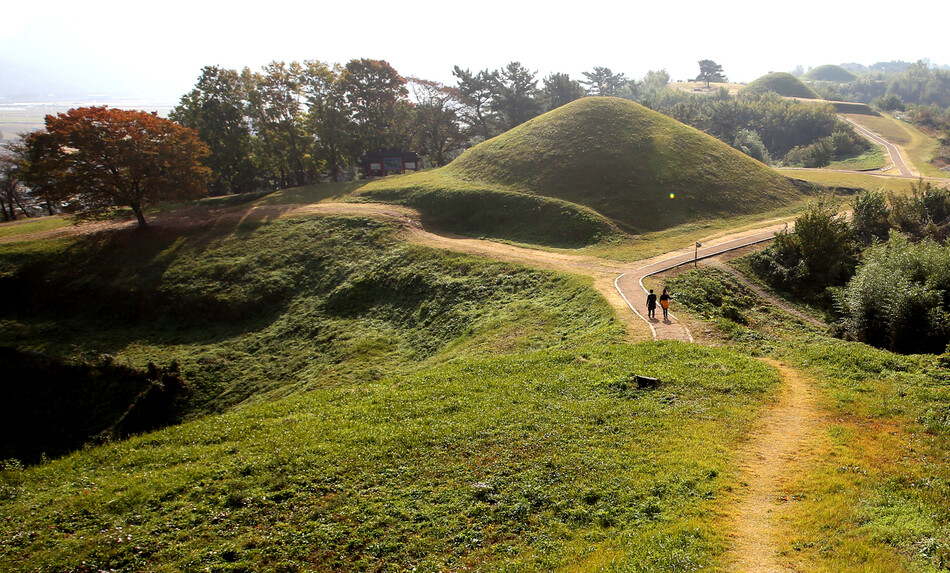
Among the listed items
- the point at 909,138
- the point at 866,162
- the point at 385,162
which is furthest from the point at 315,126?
the point at 909,138

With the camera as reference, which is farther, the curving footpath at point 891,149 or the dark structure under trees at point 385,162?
the dark structure under trees at point 385,162

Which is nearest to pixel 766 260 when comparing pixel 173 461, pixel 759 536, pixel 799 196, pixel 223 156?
pixel 799 196

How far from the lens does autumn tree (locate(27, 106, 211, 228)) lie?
43781mm

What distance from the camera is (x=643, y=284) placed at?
29750 millimetres

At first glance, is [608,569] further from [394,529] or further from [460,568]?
[394,529]

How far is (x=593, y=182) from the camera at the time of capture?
2004 inches

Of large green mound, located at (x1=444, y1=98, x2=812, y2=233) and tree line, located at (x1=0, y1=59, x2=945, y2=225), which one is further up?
tree line, located at (x1=0, y1=59, x2=945, y2=225)

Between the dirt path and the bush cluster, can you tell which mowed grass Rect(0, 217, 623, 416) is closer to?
the dirt path

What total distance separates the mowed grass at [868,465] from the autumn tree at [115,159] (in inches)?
2009

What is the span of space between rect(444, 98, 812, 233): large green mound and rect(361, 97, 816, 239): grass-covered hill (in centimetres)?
12

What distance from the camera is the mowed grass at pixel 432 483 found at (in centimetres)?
1083

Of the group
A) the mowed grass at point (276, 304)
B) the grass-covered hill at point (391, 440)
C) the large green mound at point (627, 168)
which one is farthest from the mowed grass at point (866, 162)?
the grass-covered hill at point (391, 440)

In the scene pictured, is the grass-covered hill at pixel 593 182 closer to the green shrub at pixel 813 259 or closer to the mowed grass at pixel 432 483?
the green shrub at pixel 813 259

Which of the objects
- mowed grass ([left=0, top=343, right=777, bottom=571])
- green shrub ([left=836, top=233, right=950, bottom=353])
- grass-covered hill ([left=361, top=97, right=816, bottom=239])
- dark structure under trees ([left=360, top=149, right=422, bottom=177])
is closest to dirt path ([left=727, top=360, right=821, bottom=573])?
mowed grass ([left=0, top=343, right=777, bottom=571])
